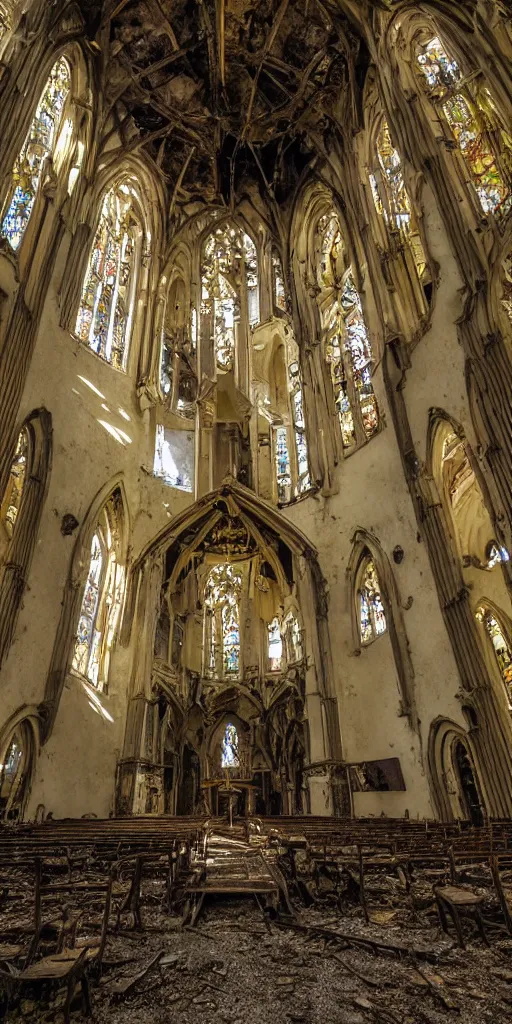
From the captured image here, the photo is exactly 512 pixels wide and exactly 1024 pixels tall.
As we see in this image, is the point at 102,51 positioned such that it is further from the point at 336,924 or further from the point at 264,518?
the point at 336,924

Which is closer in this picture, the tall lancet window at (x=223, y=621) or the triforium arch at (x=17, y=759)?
the triforium arch at (x=17, y=759)

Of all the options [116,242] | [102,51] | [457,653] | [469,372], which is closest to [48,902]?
[457,653]

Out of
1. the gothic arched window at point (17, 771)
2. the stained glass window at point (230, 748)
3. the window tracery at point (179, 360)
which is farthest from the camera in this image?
the window tracery at point (179, 360)

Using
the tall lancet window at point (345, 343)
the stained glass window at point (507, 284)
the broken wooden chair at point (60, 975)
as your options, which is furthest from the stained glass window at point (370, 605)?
the broken wooden chair at point (60, 975)

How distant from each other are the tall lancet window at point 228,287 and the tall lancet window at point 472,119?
455 inches

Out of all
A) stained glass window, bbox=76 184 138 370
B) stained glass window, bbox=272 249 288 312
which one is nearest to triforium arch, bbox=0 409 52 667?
stained glass window, bbox=76 184 138 370

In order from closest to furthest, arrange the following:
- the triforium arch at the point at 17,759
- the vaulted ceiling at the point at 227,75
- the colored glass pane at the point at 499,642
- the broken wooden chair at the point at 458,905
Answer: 1. the broken wooden chair at the point at 458,905
2. the triforium arch at the point at 17,759
3. the colored glass pane at the point at 499,642
4. the vaulted ceiling at the point at 227,75

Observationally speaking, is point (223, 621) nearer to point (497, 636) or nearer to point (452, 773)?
point (497, 636)

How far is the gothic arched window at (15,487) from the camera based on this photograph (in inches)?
539

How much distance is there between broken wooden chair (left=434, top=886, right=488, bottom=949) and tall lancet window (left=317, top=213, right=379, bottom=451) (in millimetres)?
14862

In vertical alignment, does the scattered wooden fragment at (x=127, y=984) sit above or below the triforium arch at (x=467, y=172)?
below

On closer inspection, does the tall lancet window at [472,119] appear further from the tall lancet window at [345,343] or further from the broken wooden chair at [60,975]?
the broken wooden chair at [60,975]

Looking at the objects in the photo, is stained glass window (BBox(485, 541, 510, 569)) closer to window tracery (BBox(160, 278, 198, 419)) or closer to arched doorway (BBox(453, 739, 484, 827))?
arched doorway (BBox(453, 739, 484, 827))

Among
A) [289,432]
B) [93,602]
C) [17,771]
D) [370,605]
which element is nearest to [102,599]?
[93,602]
